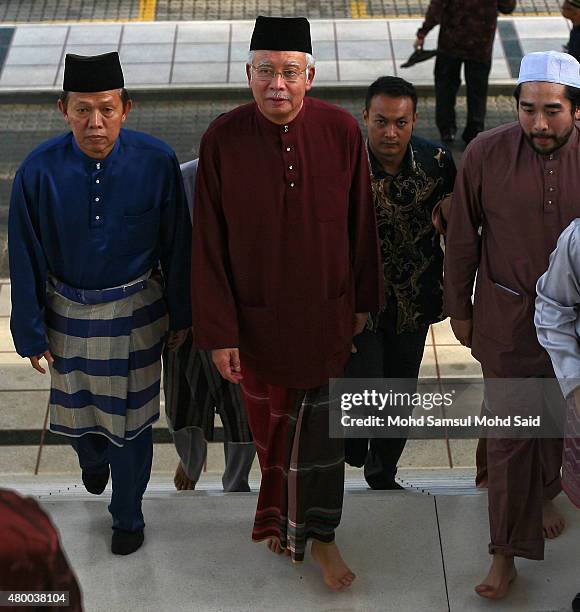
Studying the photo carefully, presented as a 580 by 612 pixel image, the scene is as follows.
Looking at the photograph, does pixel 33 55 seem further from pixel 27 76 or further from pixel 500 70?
pixel 500 70

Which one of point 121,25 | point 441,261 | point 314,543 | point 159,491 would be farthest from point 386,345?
point 121,25

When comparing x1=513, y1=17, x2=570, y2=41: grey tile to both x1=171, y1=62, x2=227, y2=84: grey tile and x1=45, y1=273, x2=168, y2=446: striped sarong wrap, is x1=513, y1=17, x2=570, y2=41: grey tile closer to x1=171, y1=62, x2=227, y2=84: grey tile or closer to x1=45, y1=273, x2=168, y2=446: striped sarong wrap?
x1=171, y1=62, x2=227, y2=84: grey tile

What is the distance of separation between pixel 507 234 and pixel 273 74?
794 millimetres

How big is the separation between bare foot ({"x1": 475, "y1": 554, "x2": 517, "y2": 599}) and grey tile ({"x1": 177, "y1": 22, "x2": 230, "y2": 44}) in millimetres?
7176

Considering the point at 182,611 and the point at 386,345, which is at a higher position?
the point at 386,345

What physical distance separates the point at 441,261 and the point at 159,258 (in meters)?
0.92

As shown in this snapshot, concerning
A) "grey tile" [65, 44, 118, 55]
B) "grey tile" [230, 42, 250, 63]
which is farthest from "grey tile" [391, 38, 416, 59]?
"grey tile" [65, 44, 118, 55]

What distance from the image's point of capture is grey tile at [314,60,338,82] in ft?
29.0

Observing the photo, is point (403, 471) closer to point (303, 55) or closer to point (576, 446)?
point (576, 446)

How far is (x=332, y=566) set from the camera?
3262 mm

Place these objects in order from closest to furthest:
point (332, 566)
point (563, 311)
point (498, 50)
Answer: point (563, 311) < point (332, 566) < point (498, 50)

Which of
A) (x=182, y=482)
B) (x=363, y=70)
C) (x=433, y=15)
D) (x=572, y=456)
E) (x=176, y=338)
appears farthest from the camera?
(x=363, y=70)

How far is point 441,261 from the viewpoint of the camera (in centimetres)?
356

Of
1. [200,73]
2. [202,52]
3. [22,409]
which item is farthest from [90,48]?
[22,409]
